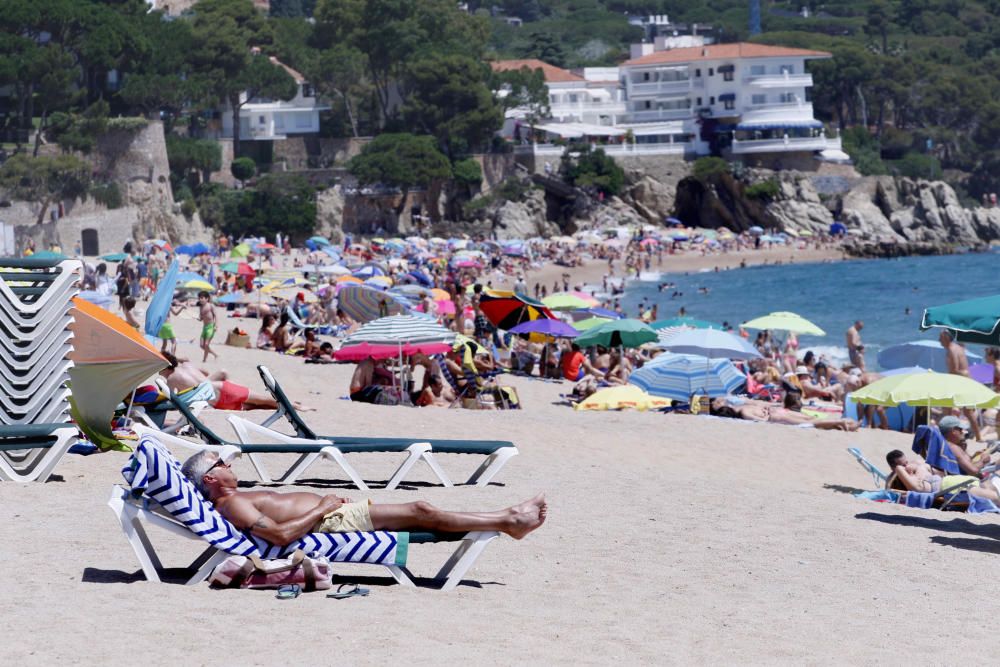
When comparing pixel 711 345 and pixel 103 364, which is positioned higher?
pixel 103 364

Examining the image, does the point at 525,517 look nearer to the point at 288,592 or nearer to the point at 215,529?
the point at 288,592

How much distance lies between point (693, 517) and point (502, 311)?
31.8 feet

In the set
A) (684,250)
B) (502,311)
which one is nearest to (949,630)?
(502,311)

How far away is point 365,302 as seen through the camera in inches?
813

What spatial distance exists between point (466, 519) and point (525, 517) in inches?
9.6

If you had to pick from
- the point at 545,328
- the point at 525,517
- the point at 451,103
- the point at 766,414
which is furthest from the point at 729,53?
the point at 525,517

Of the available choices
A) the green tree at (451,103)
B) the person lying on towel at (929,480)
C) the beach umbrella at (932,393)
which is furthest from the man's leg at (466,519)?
the green tree at (451,103)

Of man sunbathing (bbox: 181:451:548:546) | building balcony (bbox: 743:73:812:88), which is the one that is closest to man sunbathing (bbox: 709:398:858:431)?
man sunbathing (bbox: 181:451:548:546)

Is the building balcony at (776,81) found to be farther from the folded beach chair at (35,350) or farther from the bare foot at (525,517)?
the bare foot at (525,517)

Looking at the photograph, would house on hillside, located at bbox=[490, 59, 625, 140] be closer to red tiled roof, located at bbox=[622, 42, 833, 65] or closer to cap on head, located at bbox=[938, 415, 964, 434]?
red tiled roof, located at bbox=[622, 42, 833, 65]

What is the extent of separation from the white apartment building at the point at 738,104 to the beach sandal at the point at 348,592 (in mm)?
63905

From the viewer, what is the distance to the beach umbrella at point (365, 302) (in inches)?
794

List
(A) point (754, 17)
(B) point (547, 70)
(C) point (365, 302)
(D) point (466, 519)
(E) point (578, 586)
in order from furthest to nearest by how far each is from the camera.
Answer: (A) point (754, 17) → (B) point (547, 70) → (C) point (365, 302) → (E) point (578, 586) → (D) point (466, 519)

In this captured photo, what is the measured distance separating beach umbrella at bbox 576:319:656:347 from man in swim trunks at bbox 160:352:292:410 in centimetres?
598
